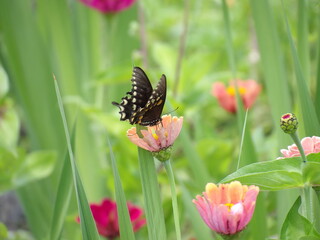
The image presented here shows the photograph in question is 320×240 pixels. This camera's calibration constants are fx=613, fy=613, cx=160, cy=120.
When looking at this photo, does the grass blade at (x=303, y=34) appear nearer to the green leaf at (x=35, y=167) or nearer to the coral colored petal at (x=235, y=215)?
Answer: the coral colored petal at (x=235, y=215)

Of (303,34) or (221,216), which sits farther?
(303,34)

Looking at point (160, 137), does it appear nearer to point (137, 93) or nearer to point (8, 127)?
point (137, 93)

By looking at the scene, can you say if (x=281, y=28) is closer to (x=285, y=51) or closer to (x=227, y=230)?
(x=285, y=51)

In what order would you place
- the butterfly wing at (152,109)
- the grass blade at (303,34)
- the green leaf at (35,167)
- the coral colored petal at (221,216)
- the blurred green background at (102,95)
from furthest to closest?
the green leaf at (35,167), the blurred green background at (102,95), the grass blade at (303,34), the butterfly wing at (152,109), the coral colored petal at (221,216)

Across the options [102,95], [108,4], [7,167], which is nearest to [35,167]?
[7,167]

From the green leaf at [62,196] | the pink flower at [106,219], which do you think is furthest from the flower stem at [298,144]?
the pink flower at [106,219]

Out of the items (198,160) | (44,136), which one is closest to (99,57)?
(44,136)

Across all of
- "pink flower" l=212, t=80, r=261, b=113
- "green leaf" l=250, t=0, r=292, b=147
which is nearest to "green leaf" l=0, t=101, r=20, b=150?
"pink flower" l=212, t=80, r=261, b=113
